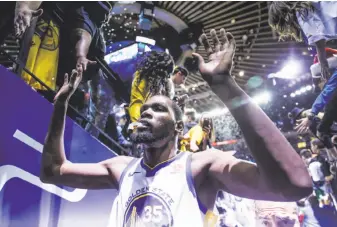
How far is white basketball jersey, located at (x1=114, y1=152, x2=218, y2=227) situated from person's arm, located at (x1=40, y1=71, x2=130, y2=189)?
24cm

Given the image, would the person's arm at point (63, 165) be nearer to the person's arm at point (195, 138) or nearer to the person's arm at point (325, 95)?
the person's arm at point (195, 138)

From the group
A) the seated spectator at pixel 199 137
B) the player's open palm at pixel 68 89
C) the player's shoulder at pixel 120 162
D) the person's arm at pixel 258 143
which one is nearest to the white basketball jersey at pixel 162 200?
the player's shoulder at pixel 120 162

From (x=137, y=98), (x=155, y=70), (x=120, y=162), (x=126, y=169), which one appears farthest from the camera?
(x=155, y=70)

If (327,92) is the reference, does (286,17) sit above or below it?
above

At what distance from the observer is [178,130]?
214 cm

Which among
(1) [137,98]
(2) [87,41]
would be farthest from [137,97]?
(2) [87,41]

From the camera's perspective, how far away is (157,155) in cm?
193

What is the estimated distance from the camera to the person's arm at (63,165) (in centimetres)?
193

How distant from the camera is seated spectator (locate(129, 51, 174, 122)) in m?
3.10

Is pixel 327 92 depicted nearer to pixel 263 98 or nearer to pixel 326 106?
pixel 326 106

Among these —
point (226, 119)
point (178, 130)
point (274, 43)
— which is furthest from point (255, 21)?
point (226, 119)

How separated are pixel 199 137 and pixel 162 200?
Answer: 79.3 inches

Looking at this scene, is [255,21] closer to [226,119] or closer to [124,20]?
[124,20]

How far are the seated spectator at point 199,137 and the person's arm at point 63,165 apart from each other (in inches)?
62.1
